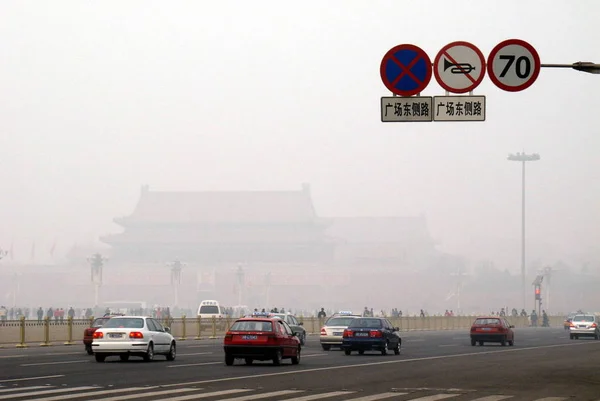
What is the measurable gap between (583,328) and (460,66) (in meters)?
48.6

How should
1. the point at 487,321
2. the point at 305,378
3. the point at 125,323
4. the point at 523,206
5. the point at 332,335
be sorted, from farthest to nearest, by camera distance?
the point at 523,206, the point at 487,321, the point at 332,335, the point at 125,323, the point at 305,378

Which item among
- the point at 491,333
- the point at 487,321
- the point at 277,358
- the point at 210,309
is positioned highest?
the point at 210,309

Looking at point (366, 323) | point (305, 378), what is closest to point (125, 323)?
point (305, 378)

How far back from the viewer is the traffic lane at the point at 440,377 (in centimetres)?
2336

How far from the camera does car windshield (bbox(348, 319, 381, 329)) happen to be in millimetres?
40750

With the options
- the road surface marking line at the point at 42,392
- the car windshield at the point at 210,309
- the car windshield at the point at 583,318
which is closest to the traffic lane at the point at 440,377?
the road surface marking line at the point at 42,392

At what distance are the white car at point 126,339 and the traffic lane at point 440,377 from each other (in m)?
3.29

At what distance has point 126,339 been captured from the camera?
107ft

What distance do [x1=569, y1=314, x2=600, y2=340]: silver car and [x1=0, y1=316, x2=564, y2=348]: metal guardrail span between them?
14.8 metres

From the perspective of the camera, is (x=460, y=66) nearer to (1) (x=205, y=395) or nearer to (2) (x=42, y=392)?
(1) (x=205, y=395)

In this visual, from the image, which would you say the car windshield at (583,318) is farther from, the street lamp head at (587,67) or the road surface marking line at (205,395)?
the street lamp head at (587,67)

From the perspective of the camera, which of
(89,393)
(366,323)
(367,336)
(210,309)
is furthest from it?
(210,309)

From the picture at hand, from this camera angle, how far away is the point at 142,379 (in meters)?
24.9

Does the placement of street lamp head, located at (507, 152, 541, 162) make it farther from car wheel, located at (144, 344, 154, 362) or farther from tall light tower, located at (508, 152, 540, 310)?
car wheel, located at (144, 344, 154, 362)
